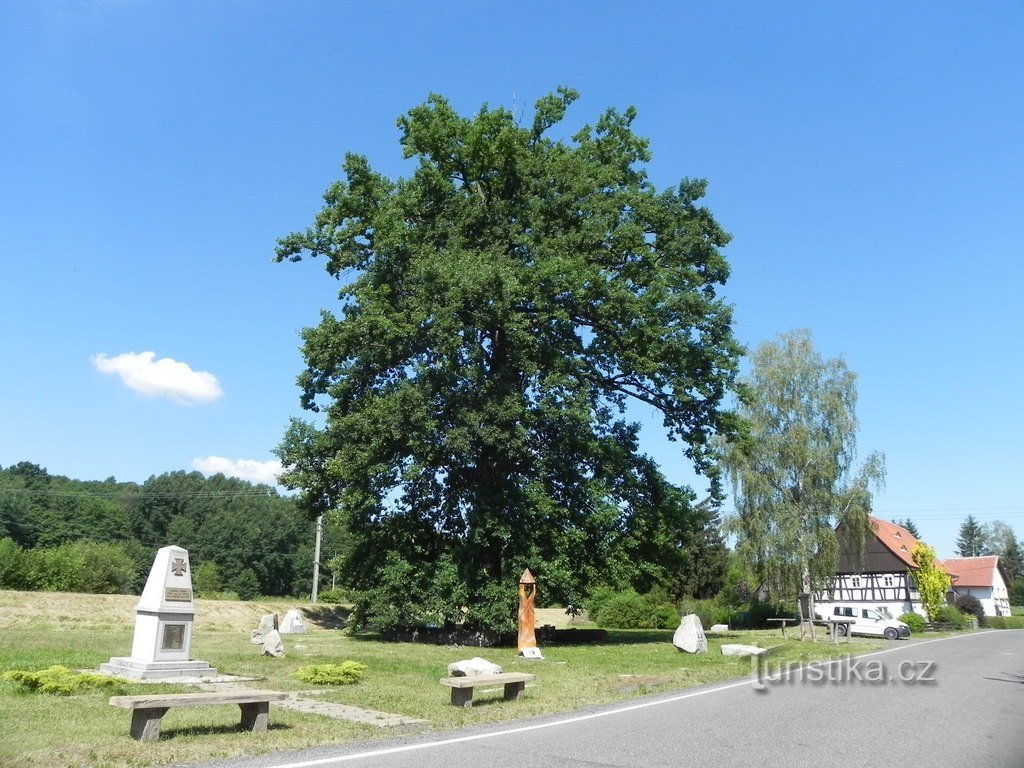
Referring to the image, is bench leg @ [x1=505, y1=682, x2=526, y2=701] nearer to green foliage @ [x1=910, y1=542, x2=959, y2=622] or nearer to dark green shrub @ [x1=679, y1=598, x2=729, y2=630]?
dark green shrub @ [x1=679, y1=598, x2=729, y2=630]

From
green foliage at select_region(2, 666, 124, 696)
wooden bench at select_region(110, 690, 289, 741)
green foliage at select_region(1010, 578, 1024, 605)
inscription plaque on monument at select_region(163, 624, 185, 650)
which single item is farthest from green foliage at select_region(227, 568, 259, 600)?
green foliage at select_region(1010, 578, 1024, 605)

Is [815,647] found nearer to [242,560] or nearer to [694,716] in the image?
[694,716]

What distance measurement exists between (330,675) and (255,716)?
168 inches

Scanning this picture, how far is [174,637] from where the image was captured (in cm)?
1416

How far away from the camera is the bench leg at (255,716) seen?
875 centimetres

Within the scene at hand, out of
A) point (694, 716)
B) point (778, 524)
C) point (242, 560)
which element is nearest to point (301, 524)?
point (242, 560)

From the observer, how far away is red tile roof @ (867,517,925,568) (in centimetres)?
5991

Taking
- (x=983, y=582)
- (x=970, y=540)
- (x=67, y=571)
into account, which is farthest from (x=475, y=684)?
(x=970, y=540)

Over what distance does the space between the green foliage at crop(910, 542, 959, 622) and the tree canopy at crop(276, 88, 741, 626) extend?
122 ft

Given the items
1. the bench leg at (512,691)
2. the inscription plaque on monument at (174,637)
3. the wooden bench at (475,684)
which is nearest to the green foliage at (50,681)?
the inscription plaque on monument at (174,637)

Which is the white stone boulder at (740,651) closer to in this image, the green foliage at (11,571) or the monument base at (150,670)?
the monument base at (150,670)

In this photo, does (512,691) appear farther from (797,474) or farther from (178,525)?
(178,525)

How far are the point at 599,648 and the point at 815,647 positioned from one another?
8373 millimetres
